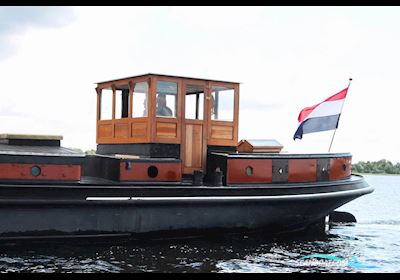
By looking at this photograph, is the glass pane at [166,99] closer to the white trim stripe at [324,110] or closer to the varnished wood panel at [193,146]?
the varnished wood panel at [193,146]

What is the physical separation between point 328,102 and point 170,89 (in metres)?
4.17

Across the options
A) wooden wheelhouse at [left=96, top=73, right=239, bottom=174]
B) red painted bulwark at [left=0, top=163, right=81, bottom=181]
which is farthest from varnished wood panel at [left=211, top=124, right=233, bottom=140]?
red painted bulwark at [left=0, top=163, right=81, bottom=181]

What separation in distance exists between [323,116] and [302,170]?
191 centimetres

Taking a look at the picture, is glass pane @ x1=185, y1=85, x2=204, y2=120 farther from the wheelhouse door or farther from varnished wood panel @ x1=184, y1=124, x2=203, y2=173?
varnished wood panel @ x1=184, y1=124, x2=203, y2=173

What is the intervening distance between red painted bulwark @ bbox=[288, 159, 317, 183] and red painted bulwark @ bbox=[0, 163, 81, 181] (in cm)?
467

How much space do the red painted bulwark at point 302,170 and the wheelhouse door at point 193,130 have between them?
193 cm

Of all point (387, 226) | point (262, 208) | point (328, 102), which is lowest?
point (387, 226)

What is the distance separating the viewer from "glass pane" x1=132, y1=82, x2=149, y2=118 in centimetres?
1249

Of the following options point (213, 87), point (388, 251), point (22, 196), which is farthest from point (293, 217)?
point (22, 196)

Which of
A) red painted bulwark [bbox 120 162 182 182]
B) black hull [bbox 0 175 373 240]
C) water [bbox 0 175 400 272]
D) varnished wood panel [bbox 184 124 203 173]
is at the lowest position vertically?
water [bbox 0 175 400 272]

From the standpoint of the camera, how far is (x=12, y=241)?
1041 centimetres

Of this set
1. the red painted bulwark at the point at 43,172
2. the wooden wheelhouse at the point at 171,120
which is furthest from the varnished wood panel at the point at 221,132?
the red painted bulwark at the point at 43,172

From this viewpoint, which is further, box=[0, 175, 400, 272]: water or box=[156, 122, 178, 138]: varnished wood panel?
box=[156, 122, 178, 138]: varnished wood panel
